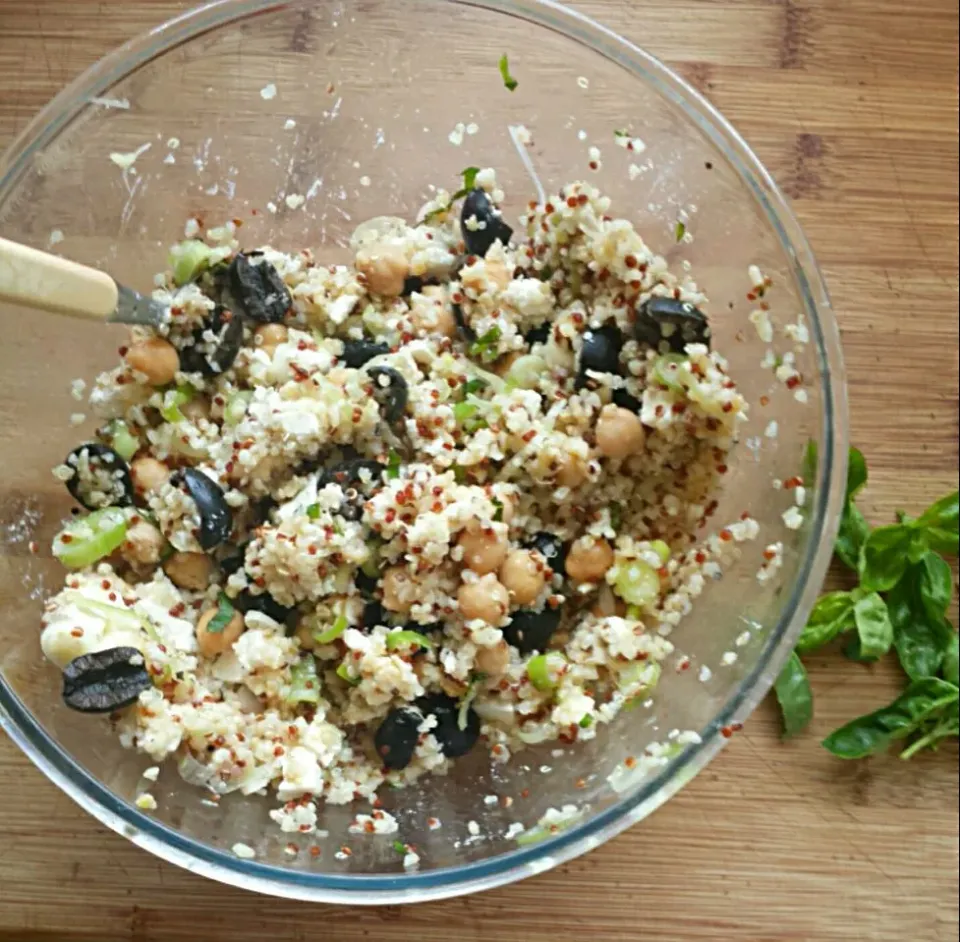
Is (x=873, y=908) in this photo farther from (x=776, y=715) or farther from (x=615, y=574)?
(x=615, y=574)

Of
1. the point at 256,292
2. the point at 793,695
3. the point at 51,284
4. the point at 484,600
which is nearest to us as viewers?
the point at 51,284

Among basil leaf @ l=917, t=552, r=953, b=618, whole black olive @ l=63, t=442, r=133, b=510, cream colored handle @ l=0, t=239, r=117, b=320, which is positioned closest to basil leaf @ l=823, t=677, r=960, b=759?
basil leaf @ l=917, t=552, r=953, b=618

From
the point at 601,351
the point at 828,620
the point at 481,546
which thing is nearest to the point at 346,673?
the point at 481,546

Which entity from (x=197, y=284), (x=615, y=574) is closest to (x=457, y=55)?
(x=197, y=284)

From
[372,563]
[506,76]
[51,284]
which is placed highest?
[506,76]

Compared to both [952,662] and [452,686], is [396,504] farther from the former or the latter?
[952,662]

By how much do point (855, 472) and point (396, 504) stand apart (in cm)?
80

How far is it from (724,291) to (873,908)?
1105 mm

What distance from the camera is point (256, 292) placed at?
1.67 m

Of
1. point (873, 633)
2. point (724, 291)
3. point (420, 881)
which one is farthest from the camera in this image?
point (873, 633)

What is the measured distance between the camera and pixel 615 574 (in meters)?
1.65

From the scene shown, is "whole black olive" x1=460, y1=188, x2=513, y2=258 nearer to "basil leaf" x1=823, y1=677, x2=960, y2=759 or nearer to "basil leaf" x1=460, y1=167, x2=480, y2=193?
"basil leaf" x1=460, y1=167, x2=480, y2=193

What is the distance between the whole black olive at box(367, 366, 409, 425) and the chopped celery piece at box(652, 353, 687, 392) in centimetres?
38

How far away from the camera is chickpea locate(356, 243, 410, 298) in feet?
5.55
